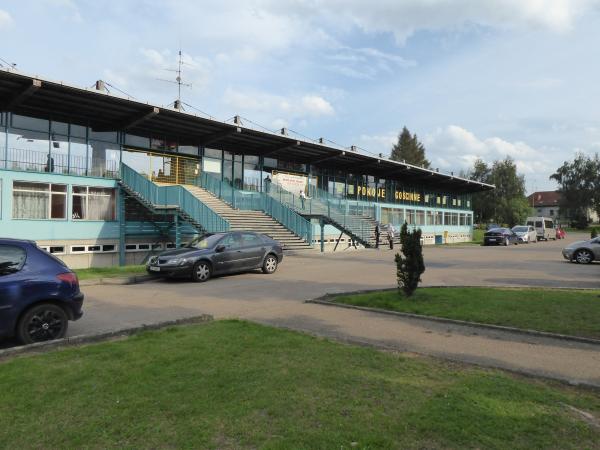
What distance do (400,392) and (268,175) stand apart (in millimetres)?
28423

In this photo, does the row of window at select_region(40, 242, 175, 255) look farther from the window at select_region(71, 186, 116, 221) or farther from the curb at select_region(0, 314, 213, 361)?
the curb at select_region(0, 314, 213, 361)

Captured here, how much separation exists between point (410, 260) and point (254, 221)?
53.3 feet

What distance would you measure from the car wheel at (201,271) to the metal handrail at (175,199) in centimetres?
594

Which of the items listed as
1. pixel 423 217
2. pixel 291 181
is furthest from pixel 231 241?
pixel 423 217

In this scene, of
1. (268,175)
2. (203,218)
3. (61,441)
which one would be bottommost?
→ (61,441)

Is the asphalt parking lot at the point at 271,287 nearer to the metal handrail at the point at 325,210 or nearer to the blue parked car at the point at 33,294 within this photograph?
the blue parked car at the point at 33,294

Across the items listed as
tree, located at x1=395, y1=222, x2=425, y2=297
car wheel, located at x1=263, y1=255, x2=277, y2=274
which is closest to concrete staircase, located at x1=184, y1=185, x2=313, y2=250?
car wheel, located at x1=263, y1=255, x2=277, y2=274

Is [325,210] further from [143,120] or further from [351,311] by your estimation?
[351,311]

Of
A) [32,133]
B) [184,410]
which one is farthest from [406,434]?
[32,133]

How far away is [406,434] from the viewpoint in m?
3.58

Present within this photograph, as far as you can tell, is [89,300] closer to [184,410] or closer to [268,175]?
[184,410]

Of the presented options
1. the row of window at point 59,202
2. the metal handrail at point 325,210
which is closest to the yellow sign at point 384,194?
the metal handrail at point 325,210

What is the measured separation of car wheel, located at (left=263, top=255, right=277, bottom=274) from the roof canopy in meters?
10.3

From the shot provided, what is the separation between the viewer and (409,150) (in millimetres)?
92625
